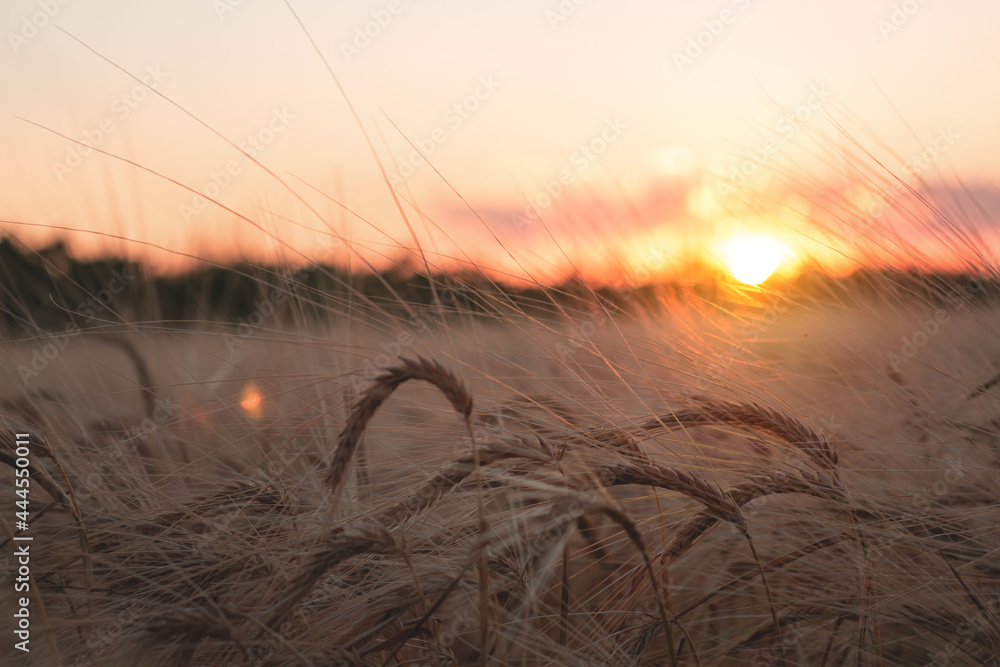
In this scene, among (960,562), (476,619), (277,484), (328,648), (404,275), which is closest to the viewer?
(328,648)

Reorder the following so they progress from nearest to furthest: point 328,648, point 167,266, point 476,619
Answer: point 328,648, point 476,619, point 167,266

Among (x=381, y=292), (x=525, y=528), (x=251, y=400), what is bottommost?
(x=525, y=528)

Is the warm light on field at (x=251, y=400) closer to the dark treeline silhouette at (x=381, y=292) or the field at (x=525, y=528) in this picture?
Answer: the field at (x=525, y=528)

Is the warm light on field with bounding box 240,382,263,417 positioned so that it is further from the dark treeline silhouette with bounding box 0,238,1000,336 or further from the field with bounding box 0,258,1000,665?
the dark treeline silhouette with bounding box 0,238,1000,336

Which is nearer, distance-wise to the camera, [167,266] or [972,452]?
[972,452]

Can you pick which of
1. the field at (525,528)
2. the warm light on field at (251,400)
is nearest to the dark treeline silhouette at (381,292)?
the field at (525,528)

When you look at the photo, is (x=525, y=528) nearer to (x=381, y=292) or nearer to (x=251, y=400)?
(x=251, y=400)

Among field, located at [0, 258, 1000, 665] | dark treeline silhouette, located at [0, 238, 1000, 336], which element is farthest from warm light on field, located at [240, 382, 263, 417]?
dark treeline silhouette, located at [0, 238, 1000, 336]

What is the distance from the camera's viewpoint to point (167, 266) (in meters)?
2.76

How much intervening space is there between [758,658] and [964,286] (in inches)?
37.5

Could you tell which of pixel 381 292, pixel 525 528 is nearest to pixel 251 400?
pixel 525 528

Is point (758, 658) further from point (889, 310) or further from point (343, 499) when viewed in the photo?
point (889, 310)

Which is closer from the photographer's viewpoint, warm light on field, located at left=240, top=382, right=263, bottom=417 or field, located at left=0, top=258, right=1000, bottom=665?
field, located at left=0, top=258, right=1000, bottom=665

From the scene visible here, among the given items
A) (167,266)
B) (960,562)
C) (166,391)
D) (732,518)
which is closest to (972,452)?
(960,562)
